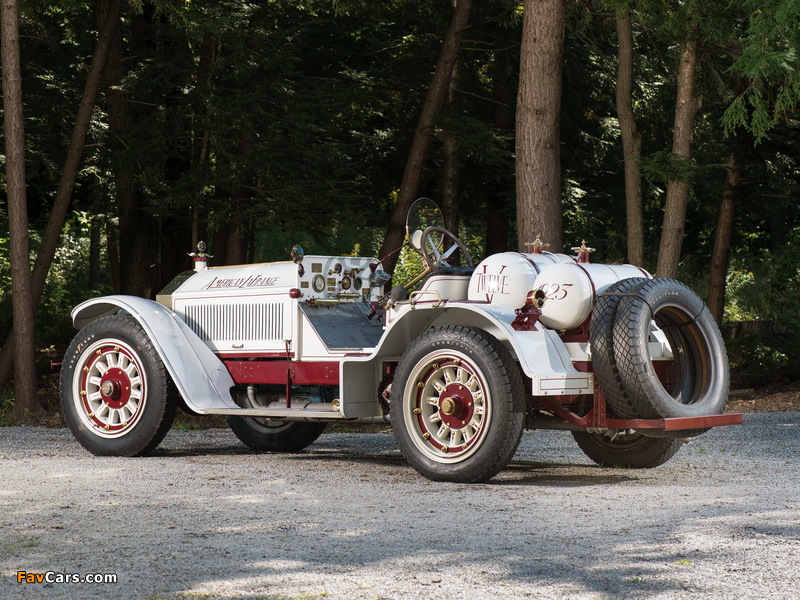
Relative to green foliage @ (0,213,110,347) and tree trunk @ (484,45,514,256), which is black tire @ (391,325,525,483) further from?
green foliage @ (0,213,110,347)

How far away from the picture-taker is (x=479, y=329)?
24.5 ft

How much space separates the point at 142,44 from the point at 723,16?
955cm

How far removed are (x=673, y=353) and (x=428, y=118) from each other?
35.2ft

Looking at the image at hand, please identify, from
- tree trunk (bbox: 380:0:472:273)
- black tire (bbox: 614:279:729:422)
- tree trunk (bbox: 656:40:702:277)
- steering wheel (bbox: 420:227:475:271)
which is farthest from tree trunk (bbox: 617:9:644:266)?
black tire (bbox: 614:279:729:422)

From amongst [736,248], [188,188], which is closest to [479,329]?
[188,188]

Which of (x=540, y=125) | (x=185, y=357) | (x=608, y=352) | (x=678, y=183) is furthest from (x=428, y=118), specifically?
(x=608, y=352)

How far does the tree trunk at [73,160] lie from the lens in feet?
50.4

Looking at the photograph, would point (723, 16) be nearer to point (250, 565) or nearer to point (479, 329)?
point (479, 329)

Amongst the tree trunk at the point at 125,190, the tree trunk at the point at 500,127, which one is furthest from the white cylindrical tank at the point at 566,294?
the tree trunk at the point at 500,127

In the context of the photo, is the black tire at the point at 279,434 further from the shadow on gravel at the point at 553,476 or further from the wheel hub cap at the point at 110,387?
the shadow on gravel at the point at 553,476

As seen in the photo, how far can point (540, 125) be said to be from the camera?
11758 millimetres

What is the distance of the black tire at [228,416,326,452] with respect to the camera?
993 centimetres

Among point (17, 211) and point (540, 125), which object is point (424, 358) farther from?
point (17, 211)

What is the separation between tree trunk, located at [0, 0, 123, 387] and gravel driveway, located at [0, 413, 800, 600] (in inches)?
280
